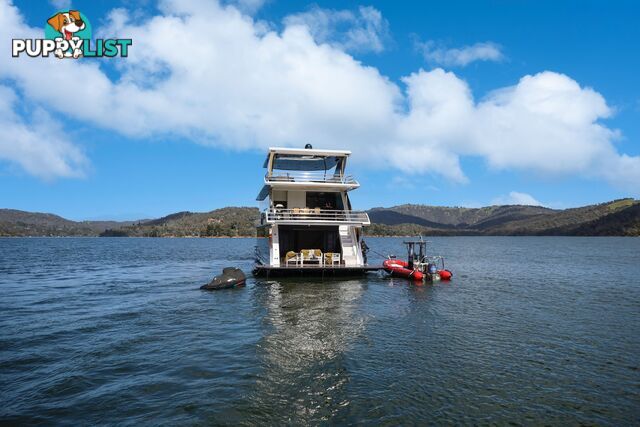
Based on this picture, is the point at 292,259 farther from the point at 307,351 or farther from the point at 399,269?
the point at 307,351

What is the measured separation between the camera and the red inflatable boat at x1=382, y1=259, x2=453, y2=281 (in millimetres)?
30237

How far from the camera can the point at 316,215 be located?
101ft

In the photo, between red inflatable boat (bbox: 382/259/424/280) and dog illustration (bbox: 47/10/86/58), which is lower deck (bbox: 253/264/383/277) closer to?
red inflatable boat (bbox: 382/259/424/280)

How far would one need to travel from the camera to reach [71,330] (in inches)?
615

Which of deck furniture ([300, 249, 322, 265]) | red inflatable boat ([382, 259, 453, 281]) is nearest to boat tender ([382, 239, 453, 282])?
red inflatable boat ([382, 259, 453, 281])

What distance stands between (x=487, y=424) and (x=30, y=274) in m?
42.1

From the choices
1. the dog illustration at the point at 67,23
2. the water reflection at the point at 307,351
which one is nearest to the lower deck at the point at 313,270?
the water reflection at the point at 307,351

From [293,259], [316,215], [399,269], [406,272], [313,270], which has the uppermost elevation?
[316,215]

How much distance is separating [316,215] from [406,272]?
8593mm

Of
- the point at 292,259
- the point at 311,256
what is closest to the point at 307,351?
the point at 292,259

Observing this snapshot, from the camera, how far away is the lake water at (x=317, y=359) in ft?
28.5

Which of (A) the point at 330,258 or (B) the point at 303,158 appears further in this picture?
(B) the point at 303,158

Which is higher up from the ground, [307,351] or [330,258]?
[330,258]

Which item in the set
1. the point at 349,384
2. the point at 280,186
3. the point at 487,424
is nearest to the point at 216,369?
the point at 349,384
